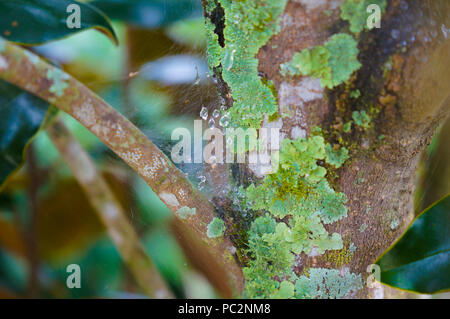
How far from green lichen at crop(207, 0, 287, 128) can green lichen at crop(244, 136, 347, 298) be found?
0.07m

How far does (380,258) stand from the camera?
464 mm

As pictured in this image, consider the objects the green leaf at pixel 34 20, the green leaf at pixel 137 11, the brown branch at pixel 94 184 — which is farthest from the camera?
the brown branch at pixel 94 184

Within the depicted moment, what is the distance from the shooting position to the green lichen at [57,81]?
1.50ft

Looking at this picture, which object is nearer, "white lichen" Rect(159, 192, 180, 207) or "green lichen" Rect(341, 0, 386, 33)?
"green lichen" Rect(341, 0, 386, 33)

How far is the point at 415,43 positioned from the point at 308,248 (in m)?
0.29

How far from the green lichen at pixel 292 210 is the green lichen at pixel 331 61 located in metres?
0.08

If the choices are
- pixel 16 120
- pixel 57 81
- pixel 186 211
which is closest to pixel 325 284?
pixel 186 211

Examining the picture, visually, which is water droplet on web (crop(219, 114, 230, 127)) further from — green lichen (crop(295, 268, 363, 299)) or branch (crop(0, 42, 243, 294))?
green lichen (crop(295, 268, 363, 299))

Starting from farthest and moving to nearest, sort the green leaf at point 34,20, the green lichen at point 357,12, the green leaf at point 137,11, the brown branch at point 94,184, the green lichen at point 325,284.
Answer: the brown branch at point 94,184
the green leaf at point 137,11
the green leaf at point 34,20
the green lichen at point 325,284
the green lichen at point 357,12

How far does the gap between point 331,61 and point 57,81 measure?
368mm

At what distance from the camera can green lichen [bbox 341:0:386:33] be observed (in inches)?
14.7

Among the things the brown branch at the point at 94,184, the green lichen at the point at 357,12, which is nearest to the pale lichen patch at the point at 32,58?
the green lichen at the point at 357,12

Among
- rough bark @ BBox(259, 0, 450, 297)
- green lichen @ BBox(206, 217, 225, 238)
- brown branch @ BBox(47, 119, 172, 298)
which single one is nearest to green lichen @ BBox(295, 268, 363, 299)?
rough bark @ BBox(259, 0, 450, 297)

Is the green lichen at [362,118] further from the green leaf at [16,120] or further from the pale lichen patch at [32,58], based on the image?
the green leaf at [16,120]
